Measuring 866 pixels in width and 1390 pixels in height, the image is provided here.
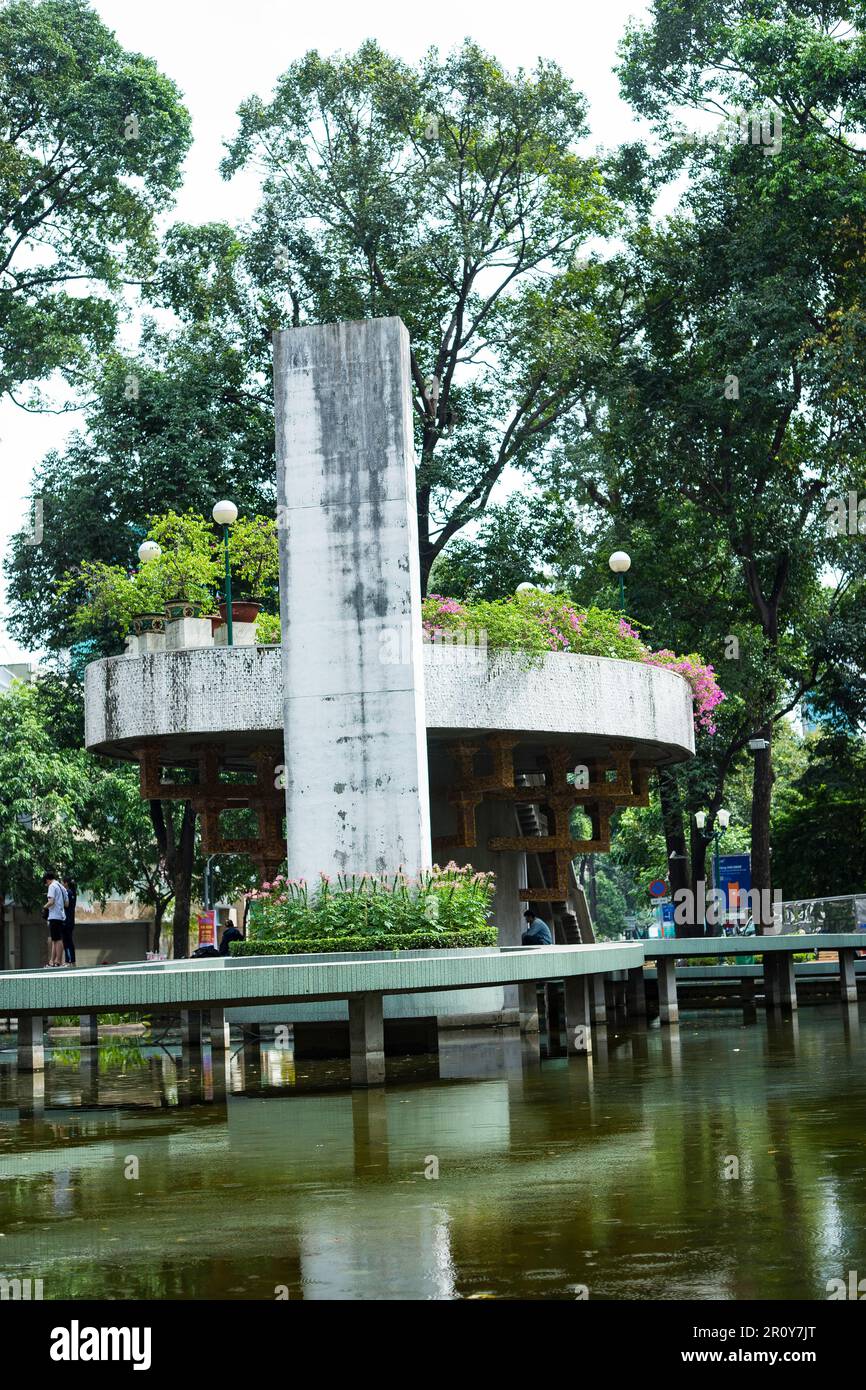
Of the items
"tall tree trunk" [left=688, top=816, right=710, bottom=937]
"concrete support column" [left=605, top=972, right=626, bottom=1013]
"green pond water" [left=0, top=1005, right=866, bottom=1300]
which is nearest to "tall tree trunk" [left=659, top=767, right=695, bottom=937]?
"tall tree trunk" [left=688, top=816, right=710, bottom=937]

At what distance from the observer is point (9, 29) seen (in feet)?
98.9

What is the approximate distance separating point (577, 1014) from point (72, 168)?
21254 millimetres

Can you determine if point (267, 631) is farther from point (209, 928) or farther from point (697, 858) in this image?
point (209, 928)

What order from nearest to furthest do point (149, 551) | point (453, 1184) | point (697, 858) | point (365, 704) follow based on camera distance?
point (453, 1184) < point (365, 704) < point (149, 551) < point (697, 858)

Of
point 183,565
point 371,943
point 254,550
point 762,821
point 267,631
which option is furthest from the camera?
point 762,821

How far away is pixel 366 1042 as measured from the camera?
13.5 meters

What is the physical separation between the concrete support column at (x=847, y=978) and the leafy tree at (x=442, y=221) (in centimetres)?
1179

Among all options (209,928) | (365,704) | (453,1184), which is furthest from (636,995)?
(209,928)

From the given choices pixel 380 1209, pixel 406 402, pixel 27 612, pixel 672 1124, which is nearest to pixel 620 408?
pixel 27 612

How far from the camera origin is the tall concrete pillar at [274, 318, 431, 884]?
16.3 meters

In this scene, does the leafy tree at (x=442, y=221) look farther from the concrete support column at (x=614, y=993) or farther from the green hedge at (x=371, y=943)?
the green hedge at (x=371, y=943)

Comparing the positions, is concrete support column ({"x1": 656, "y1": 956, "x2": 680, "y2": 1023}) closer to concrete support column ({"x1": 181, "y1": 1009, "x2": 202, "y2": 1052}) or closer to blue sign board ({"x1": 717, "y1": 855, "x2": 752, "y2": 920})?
concrete support column ({"x1": 181, "y1": 1009, "x2": 202, "y2": 1052})
